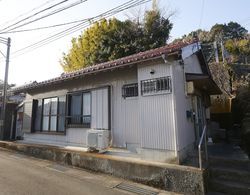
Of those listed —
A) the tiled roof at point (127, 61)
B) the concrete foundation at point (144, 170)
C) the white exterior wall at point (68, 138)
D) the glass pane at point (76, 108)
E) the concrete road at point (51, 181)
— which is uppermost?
the tiled roof at point (127, 61)

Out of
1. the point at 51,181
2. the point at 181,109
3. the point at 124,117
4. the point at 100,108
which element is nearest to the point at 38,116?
the point at 100,108

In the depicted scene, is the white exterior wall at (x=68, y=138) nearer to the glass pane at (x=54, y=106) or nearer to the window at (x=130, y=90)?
the glass pane at (x=54, y=106)

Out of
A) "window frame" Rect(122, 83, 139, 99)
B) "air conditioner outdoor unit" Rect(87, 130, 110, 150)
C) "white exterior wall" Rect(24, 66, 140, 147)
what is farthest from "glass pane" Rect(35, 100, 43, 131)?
"window frame" Rect(122, 83, 139, 99)

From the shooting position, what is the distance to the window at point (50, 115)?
32.3ft

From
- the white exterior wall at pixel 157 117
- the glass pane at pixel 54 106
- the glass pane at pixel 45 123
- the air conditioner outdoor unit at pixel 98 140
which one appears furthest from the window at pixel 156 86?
the glass pane at pixel 45 123

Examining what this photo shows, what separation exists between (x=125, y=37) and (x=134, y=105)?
14.3 m

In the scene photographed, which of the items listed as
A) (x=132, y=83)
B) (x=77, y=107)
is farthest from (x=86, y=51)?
(x=132, y=83)

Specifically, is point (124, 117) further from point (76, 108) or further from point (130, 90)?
point (76, 108)

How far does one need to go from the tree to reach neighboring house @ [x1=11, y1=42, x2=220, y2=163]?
10.4 m

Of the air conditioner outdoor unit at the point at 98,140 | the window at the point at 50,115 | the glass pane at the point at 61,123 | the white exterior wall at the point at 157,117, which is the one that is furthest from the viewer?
the window at the point at 50,115

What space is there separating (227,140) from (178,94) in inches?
216

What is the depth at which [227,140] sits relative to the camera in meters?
10.1

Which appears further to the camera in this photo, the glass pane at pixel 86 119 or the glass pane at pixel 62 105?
the glass pane at pixel 62 105

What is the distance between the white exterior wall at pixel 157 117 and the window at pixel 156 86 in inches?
4.6
